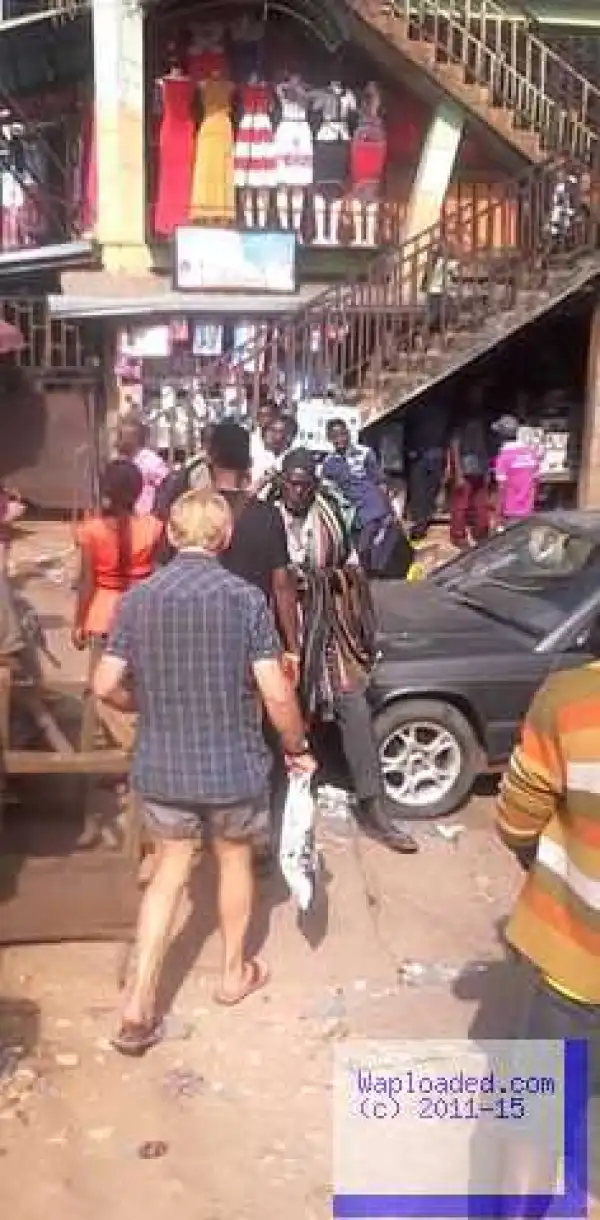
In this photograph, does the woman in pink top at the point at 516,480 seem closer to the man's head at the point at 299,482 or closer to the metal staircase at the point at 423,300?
the metal staircase at the point at 423,300

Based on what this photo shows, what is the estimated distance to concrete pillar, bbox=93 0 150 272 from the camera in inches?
569

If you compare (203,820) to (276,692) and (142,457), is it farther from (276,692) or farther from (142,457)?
(142,457)

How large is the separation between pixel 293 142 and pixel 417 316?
281 cm

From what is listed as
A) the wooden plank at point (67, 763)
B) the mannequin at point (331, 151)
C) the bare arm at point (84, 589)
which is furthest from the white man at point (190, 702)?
the mannequin at point (331, 151)

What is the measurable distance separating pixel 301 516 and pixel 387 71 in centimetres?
1093

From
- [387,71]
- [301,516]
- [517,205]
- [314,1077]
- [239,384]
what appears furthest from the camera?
[387,71]

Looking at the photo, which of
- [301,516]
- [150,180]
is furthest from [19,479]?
[301,516]

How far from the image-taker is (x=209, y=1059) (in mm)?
4387

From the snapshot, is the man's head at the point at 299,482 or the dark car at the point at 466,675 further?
the dark car at the point at 466,675

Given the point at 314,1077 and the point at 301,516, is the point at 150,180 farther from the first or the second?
the point at 314,1077

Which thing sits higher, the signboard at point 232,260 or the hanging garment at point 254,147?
the hanging garment at point 254,147

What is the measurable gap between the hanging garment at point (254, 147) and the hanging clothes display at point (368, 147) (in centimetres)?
93

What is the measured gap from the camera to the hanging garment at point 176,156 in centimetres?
1489

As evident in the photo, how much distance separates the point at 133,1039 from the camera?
14.3ft
